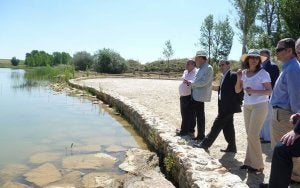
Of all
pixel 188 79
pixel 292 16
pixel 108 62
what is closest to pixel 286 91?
pixel 188 79

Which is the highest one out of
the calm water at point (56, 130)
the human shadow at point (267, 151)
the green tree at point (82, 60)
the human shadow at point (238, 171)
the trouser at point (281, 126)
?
the green tree at point (82, 60)

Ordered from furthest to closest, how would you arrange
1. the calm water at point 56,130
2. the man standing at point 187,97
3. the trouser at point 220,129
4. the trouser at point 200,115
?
the calm water at point 56,130 → the man standing at point 187,97 → the trouser at point 200,115 → the trouser at point 220,129

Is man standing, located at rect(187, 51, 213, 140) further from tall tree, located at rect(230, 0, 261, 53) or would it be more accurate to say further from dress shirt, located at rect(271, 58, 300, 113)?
tall tree, located at rect(230, 0, 261, 53)

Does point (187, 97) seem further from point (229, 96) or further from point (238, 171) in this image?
point (238, 171)

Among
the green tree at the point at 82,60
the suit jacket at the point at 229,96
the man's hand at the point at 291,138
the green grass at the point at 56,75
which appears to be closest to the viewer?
the man's hand at the point at 291,138

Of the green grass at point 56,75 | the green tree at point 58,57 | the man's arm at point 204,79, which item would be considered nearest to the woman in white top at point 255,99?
the man's arm at point 204,79

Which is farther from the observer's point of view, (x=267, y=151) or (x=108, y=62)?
(x=108, y=62)

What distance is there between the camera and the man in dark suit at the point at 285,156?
339 centimetres

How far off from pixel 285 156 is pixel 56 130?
327 inches

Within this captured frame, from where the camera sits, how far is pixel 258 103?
5.25 meters

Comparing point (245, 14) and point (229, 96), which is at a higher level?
point (245, 14)

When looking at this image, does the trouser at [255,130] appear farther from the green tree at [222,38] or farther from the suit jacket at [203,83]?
the green tree at [222,38]

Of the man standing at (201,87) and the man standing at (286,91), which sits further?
the man standing at (201,87)

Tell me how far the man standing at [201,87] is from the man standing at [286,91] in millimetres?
2259
